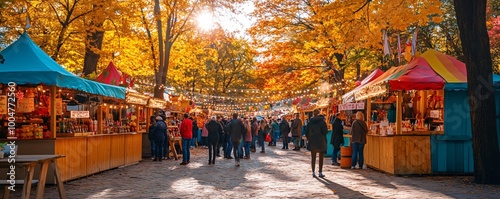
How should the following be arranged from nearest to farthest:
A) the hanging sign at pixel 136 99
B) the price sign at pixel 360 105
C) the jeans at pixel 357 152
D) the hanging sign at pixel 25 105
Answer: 1. the hanging sign at pixel 25 105
2. the jeans at pixel 357 152
3. the hanging sign at pixel 136 99
4. the price sign at pixel 360 105

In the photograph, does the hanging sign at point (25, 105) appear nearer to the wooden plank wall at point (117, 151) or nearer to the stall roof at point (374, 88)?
the wooden plank wall at point (117, 151)

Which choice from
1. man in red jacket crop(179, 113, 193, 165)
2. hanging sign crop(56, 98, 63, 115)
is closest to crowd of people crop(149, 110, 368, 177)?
man in red jacket crop(179, 113, 193, 165)

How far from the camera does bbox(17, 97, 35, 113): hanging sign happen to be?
14.1 meters

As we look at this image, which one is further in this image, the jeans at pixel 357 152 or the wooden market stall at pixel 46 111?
the jeans at pixel 357 152

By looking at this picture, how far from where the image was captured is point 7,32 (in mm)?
23078

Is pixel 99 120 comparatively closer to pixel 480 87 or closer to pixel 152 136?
pixel 152 136

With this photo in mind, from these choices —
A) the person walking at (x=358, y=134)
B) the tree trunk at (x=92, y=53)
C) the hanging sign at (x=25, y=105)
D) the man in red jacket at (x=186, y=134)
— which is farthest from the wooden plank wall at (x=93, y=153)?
the person walking at (x=358, y=134)

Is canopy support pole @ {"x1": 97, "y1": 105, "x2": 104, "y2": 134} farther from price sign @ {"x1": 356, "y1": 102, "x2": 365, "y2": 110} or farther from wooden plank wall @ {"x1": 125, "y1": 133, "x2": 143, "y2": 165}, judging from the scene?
price sign @ {"x1": 356, "y1": 102, "x2": 365, "y2": 110}

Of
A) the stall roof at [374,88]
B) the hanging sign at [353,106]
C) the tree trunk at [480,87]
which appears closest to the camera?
the tree trunk at [480,87]

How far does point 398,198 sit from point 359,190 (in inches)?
58.4

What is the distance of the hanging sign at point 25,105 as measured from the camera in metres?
14.1

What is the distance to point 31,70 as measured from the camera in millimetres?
13164

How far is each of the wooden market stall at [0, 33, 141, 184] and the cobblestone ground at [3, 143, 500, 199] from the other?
2.01 ft

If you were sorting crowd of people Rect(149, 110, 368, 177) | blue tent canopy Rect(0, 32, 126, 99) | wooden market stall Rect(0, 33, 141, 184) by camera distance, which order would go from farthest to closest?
crowd of people Rect(149, 110, 368, 177), wooden market stall Rect(0, 33, 141, 184), blue tent canopy Rect(0, 32, 126, 99)
